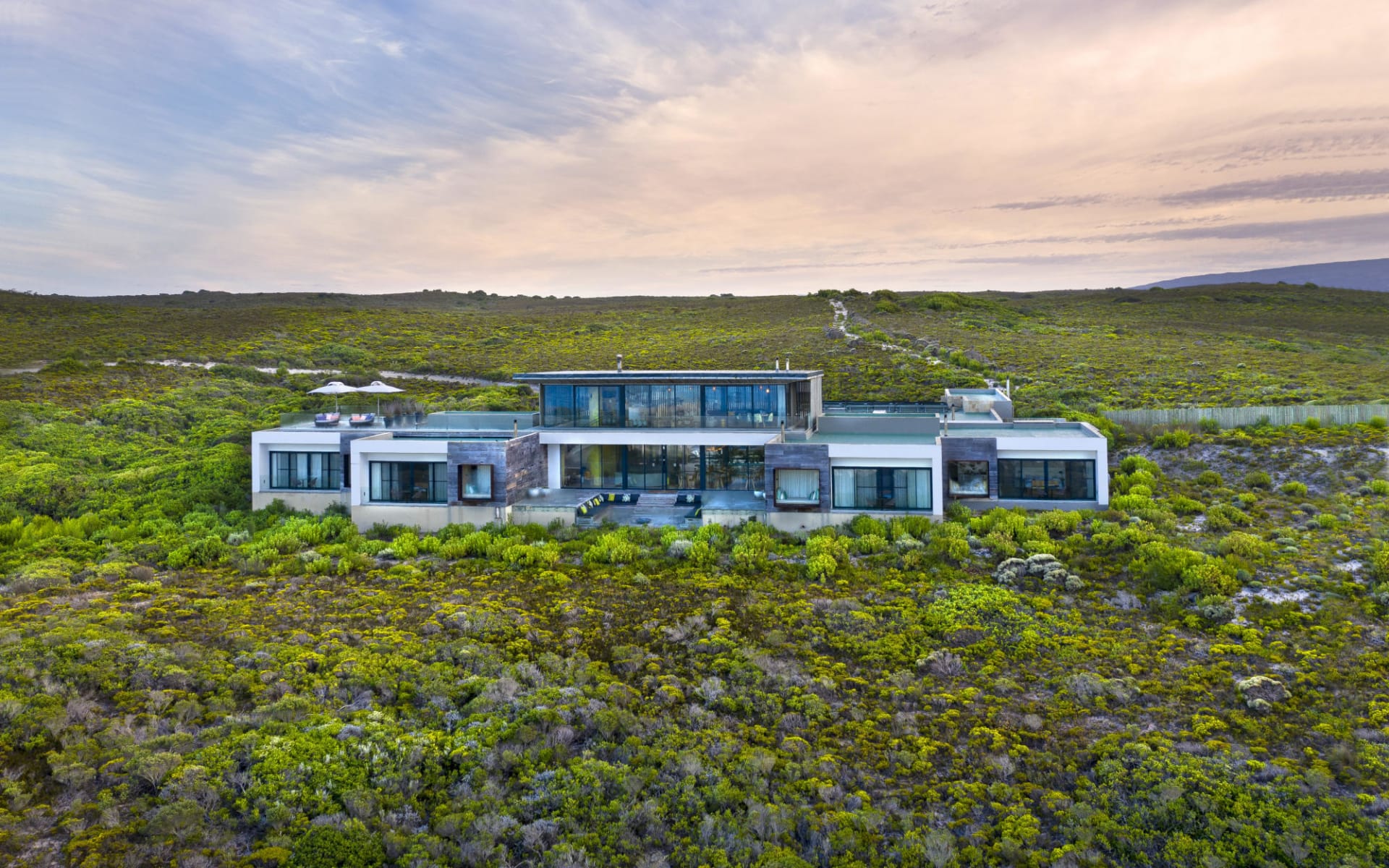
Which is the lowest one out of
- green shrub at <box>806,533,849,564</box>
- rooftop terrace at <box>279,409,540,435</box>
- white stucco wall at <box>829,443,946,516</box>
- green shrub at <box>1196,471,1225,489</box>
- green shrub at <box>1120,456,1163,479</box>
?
green shrub at <box>806,533,849,564</box>

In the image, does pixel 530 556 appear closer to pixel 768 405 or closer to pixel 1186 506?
pixel 768 405

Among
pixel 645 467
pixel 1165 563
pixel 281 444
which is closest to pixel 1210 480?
pixel 1165 563

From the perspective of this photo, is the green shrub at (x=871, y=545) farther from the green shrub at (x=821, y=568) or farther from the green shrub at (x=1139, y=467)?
the green shrub at (x=1139, y=467)

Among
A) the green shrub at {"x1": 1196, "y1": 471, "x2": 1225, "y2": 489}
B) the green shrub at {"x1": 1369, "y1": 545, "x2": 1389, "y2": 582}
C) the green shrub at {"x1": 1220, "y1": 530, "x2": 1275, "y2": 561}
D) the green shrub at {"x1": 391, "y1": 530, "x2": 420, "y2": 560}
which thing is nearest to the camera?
the green shrub at {"x1": 1369, "y1": 545, "x2": 1389, "y2": 582}

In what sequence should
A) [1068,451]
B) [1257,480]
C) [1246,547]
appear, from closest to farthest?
[1246,547], [1068,451], [1257,480]

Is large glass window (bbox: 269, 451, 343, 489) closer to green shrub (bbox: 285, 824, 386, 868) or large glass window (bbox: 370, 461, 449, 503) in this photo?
large glass window (bbox: 370, 461, 449, 503)

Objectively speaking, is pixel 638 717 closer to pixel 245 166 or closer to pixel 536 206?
pixel 536 206

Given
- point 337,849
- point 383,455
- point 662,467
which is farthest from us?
point 662,467

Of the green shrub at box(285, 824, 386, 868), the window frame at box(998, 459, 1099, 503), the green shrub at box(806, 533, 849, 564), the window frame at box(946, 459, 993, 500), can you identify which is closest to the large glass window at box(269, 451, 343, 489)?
the green shrub at box(806, 533, 849, 564)
